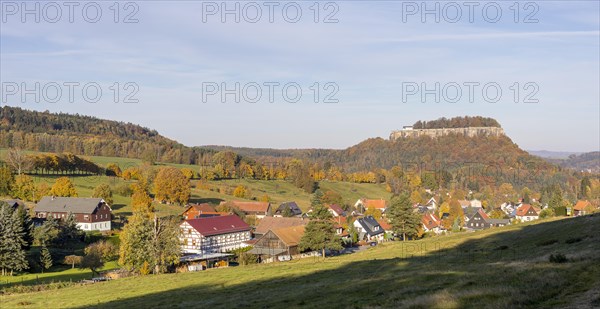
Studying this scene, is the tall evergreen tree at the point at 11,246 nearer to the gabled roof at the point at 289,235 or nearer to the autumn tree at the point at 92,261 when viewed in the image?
the autumn tree at the point at 92,261

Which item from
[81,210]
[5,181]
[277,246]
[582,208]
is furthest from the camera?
[582,208]

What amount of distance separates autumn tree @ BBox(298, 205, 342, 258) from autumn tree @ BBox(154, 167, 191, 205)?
63799 mm

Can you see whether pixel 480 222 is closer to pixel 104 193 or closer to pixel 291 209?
pixel 291 209

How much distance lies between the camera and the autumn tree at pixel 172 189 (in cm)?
12425

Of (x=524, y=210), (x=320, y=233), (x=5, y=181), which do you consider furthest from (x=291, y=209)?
(x=320, y=233)

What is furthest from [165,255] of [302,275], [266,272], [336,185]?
[336,185]

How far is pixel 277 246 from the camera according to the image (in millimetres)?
78250

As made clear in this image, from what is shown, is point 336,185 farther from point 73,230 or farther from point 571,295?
point 571,295

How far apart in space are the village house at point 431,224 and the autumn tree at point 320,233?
182 feet

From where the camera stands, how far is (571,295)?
17.3m

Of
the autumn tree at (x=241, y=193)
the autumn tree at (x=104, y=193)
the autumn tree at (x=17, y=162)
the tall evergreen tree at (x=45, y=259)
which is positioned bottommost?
the tall evergreen tree at (x=45, y=259)

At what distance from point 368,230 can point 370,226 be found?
3383 mm

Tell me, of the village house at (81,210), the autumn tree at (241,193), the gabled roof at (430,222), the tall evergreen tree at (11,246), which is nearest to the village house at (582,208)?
the gabled roof at (430,222)

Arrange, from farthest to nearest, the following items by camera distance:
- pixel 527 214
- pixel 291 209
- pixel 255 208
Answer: pixel 527 214 → pixel 291 209 → pixel 255 208
